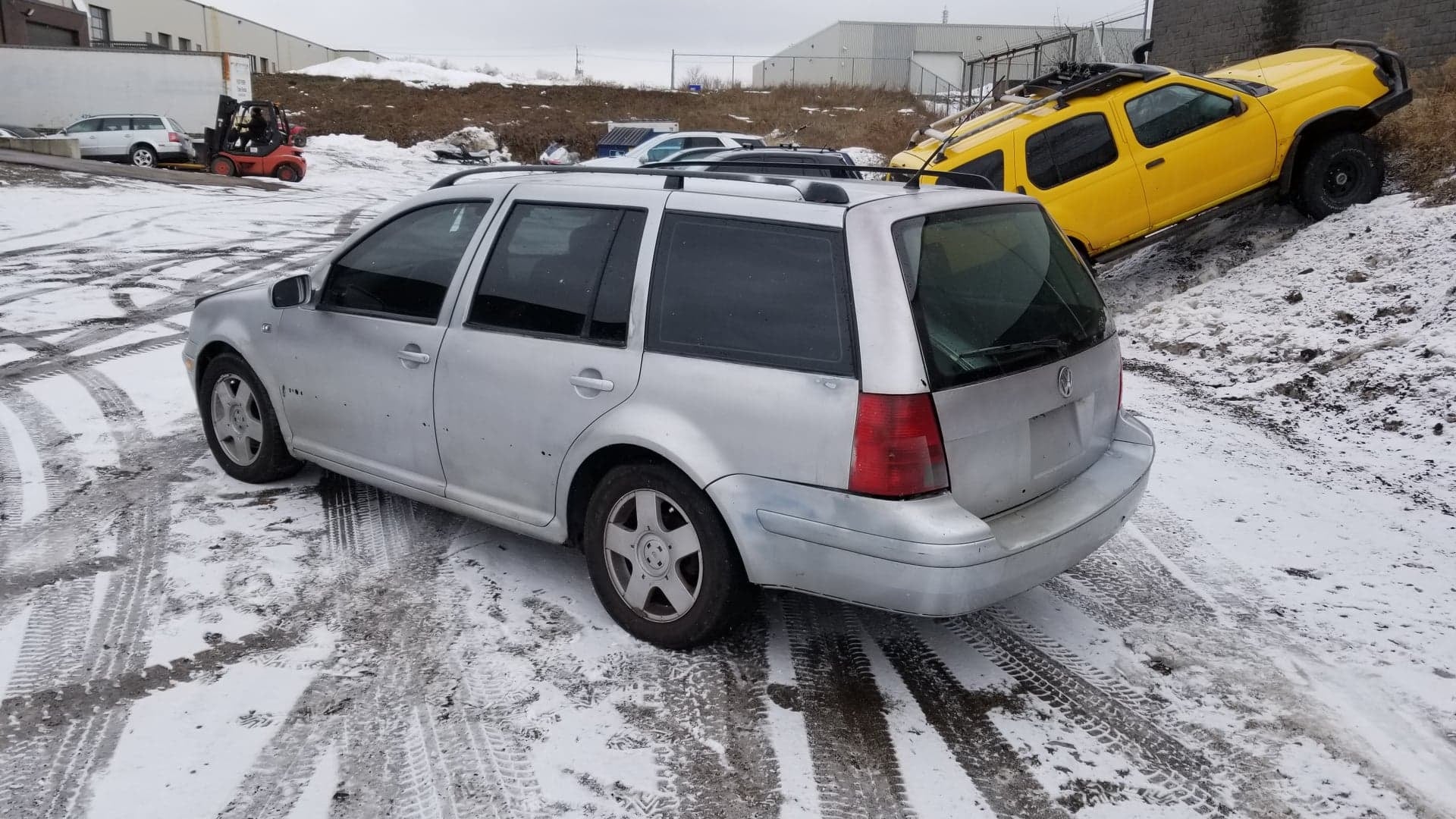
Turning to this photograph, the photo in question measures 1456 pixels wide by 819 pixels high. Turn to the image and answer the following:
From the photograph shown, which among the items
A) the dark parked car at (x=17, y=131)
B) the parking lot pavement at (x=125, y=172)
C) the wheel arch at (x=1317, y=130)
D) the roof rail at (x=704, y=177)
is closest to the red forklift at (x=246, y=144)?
the parking lot pavement at (x=125, y=172)

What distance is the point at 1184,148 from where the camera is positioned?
9312mm

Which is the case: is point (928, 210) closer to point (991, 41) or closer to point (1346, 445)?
point (1346, 445)

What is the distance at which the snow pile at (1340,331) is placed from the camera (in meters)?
6.24

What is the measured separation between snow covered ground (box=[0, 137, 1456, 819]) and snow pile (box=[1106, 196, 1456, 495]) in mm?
58

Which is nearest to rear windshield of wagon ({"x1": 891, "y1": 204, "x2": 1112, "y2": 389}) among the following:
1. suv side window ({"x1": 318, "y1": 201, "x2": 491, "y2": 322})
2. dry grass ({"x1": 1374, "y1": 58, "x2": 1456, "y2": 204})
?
suv side window ({"x1": 318, "y1": 201, "x2": 491, "y2": 322})

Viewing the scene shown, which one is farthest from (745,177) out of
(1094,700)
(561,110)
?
(561,110)

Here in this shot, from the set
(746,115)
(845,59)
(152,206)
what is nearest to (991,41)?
(845,59)

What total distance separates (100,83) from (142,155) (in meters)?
9.33

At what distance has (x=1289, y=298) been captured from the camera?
823 centimetres

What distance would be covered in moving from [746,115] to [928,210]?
43934 millimetres

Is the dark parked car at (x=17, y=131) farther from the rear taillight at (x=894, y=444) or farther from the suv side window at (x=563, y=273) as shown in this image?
the rear taillight at (x=894, y=444)

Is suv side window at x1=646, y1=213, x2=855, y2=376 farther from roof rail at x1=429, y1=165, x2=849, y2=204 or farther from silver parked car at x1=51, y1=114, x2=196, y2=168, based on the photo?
silver parked car at x1=51, y1=114, x2=196, y2=168

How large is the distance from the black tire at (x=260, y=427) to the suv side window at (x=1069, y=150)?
719 cm

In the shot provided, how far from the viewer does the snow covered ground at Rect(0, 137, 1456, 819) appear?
2.95 meters
